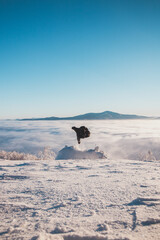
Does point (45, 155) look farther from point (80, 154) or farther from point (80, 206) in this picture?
point (80, 206)

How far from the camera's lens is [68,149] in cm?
555

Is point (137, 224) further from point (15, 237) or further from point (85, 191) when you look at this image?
point (15, 237)

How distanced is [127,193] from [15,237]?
129 centimetres

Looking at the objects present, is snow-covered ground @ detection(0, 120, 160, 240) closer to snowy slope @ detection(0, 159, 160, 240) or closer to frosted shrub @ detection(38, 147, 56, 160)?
snowy slope @ detection(0, 159, 160, 240)

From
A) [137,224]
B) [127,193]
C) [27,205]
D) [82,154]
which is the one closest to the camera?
[137,224]

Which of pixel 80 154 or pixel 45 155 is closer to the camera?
pixel 80 154

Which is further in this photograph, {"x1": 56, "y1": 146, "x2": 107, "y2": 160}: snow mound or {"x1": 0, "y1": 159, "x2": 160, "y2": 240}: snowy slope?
{"x1": 56, "y1": 146, "x2": 107, "y2": 160}: snow mound

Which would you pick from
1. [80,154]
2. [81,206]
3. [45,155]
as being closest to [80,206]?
[81,206]

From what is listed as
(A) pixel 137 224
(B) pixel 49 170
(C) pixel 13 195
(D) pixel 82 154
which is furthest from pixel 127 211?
(D) pixel 82 154

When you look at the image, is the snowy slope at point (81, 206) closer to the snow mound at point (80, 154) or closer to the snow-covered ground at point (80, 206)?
the snow-covered ground at point (80, 206)

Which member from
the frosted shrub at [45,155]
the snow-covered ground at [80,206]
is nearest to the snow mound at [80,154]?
the snow-covered ground at [80,206]

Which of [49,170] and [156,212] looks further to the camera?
[49,170]

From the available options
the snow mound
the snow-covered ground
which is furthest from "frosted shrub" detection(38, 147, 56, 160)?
the snow-covered ground

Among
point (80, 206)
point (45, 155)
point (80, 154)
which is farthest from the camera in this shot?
point (45, 155)
